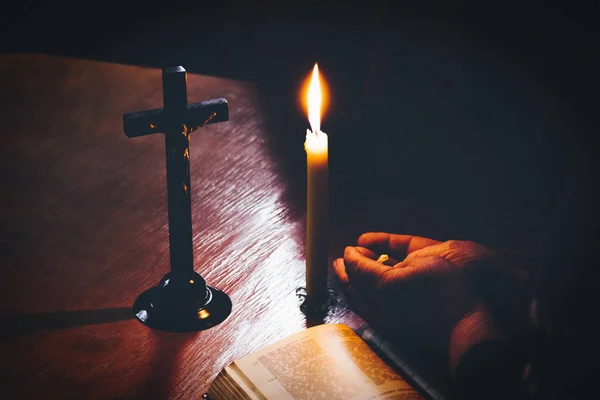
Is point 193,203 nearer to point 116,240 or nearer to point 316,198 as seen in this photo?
point 116,240

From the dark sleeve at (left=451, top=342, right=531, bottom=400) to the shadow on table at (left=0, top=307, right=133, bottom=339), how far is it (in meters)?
0.46

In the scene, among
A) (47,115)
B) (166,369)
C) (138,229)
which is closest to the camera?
(166,369)

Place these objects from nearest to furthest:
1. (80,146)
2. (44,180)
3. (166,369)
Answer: (166,369) → (44,180) → (80,146)

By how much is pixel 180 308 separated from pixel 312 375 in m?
0.25

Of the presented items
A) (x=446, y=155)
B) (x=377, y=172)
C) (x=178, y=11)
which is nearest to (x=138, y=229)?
(x=377, y=172)

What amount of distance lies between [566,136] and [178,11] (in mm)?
1493

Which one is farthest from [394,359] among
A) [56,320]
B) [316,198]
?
[56,320]

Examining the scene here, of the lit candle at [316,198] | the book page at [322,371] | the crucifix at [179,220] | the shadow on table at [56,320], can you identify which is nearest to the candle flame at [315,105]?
the lit candle at [316,198]

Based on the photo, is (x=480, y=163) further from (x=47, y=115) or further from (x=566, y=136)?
(x=47, y=115)

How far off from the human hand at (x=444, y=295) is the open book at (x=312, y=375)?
68 mm

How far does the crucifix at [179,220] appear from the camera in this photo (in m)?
0.87

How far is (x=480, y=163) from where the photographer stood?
147 centimetres

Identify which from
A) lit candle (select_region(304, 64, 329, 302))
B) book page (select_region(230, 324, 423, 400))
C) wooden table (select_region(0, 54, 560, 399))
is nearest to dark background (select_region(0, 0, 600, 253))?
wooden table (select_region(0, 54, 560, 399))

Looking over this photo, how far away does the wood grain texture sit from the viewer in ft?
2.88
